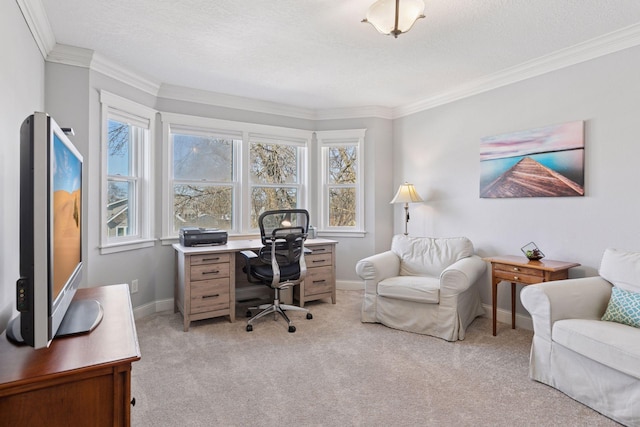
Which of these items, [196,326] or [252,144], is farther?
[252,144]

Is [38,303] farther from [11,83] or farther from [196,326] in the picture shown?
[196,326]

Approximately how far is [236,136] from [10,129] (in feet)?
8.33

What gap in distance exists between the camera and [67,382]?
3.69ft

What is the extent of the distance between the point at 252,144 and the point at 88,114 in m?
1.78

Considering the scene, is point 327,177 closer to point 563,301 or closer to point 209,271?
point 209,271

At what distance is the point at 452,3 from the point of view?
7.45ft

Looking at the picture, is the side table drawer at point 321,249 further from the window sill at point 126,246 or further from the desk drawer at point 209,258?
the window sill at point 126,246

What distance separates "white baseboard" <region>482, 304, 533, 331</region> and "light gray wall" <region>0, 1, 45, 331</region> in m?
3.74

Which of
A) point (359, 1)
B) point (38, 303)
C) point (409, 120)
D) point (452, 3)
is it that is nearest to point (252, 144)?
point (409, 120)

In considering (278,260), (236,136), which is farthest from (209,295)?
(236,136)

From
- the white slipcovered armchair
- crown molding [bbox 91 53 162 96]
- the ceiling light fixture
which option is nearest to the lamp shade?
the white slipcovered armchair

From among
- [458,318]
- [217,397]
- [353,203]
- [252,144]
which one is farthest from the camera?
[353,203]

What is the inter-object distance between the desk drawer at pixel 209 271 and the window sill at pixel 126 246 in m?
0.71

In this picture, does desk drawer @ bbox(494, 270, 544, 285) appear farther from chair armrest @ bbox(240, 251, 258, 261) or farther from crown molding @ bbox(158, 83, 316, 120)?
crown molding @ bbox(158, 83, 316, 120)
